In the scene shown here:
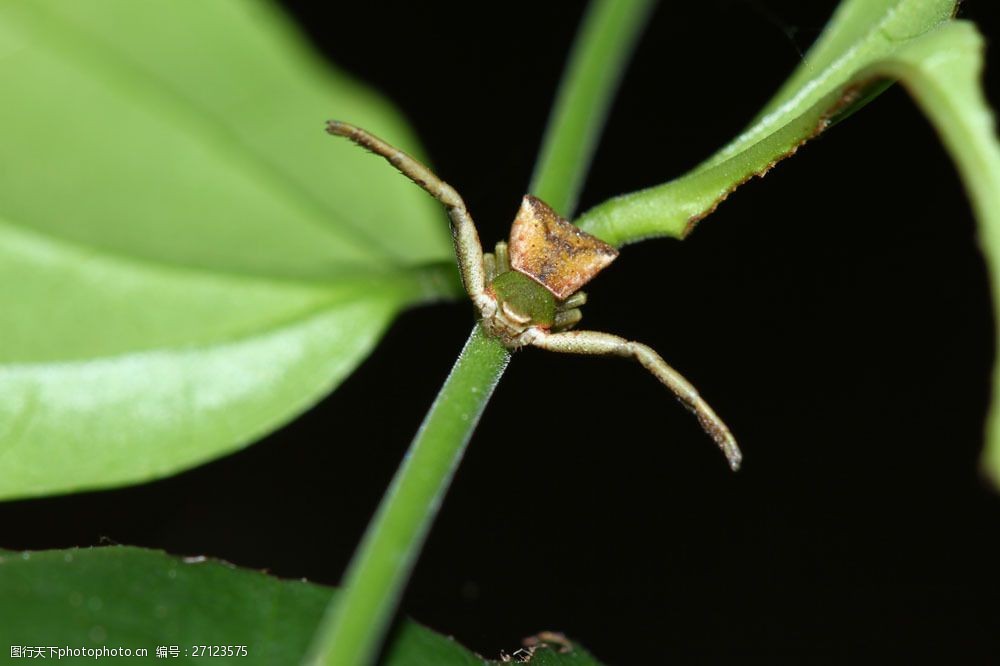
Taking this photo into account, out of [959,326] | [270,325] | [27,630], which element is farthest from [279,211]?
[959,326]

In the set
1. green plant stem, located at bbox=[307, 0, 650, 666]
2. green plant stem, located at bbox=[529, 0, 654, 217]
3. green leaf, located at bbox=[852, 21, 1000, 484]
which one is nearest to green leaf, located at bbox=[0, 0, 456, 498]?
green plant stem, located at bbox=[529, 0, 654, 217]

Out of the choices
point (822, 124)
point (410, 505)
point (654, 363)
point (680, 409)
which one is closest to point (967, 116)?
point (822, 124)

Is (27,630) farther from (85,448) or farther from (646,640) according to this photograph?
(646,640)

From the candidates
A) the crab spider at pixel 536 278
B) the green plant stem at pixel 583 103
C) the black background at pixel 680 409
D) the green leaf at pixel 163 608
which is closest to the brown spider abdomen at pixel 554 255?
the crab spider at pixel 536 278

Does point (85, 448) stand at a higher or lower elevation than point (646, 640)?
lower

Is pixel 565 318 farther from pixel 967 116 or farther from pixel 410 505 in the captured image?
pixel 967 116

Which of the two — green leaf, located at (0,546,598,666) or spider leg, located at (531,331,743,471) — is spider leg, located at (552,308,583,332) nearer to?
spider leg, located at (531,331,743,471)
